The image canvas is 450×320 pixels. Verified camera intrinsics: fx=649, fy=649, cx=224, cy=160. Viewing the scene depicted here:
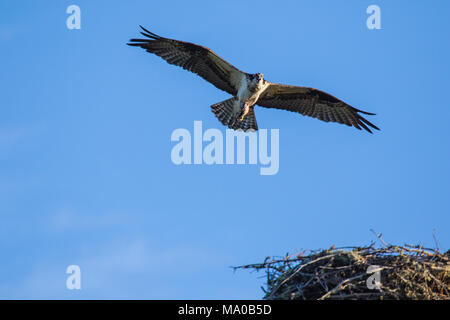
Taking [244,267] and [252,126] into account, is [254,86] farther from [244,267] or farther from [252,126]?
[244,267]

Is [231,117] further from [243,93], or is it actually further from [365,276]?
[365,276]

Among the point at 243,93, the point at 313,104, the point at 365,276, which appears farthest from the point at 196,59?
the point at 365,276

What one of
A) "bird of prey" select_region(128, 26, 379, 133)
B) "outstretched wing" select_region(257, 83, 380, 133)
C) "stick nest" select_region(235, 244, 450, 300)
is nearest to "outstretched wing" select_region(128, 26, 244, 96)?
"bird of prey" select_region(128, 26, 379, 133)

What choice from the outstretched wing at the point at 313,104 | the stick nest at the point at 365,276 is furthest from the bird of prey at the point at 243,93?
the stick nest at the point at 365,276

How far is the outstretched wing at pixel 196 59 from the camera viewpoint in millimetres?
12281

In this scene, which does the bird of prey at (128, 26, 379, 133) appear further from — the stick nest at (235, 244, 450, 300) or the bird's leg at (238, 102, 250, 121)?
the stick nest at (235, 244, 450, 300)

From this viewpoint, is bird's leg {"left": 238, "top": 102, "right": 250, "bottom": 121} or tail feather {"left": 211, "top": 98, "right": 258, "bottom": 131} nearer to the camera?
bird's leg {"left": 238, "top": 102, "right": 250, "bottom": 121}

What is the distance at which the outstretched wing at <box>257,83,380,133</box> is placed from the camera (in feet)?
42.5

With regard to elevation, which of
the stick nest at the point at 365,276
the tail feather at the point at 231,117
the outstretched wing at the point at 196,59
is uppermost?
the outstretched wing at the point at 196,59

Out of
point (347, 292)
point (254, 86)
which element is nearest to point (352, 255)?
point (347, 292)

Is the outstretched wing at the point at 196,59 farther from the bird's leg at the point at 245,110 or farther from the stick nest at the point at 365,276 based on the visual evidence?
the stick nest at the point at 365,276

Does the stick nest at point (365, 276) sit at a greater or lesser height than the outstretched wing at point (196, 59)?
lesser
